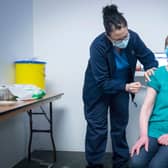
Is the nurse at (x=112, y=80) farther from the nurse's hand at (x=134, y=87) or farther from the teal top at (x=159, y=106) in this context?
the teal top at (x=159, y=106)

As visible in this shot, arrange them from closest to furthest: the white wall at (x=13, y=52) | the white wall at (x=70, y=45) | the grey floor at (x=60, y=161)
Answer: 1. the white wall at (x=13, y=52)
2. the grey floor at (x=60, y=161)
3. the white wall at (x=70, y=45)

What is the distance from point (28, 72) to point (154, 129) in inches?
55.2

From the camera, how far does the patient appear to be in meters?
1.50

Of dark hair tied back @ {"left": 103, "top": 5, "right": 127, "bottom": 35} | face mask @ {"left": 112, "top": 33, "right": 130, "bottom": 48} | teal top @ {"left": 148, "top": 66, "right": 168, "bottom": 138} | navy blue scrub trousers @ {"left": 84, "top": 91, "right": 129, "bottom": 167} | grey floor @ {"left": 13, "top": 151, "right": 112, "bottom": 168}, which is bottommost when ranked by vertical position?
grey floor @ {"left": 13, "top": 151, "right": 112, "bottom": 168}

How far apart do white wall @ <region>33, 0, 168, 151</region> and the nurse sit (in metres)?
0.64

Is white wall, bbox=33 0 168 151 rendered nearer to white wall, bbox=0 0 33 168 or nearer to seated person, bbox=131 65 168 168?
white wall, bbox=0 0 33 168

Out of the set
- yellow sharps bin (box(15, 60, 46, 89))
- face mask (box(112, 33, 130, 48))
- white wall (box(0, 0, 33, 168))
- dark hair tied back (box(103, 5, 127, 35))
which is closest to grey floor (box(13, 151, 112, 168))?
white wall (box(0, 0, 33, 168))

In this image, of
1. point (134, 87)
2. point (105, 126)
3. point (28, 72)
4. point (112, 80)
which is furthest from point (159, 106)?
point (28, 72)

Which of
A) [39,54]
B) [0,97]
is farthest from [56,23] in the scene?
[0,97]

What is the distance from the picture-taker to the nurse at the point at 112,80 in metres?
2.11

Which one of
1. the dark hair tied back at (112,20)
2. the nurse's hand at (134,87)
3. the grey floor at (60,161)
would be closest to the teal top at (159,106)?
the nurse's hand at (134,87)

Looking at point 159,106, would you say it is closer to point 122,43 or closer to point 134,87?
point 134,87

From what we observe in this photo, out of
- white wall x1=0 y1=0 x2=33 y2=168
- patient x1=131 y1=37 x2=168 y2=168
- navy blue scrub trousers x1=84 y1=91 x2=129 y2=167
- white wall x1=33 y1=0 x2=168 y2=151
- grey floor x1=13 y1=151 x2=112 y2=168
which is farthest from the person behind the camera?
white wall x1=33 y1=0 x2=168 y2=151

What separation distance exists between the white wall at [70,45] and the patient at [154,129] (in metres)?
1.44
